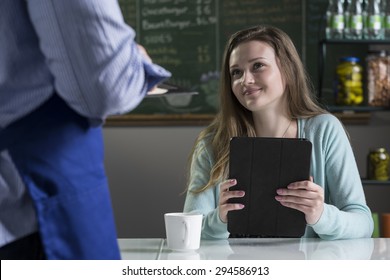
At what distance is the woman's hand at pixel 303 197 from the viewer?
5.48ft

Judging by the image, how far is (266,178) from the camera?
1686 millimetres

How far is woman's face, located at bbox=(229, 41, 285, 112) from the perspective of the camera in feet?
6.72

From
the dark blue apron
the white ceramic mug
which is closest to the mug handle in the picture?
the white ceramic mug

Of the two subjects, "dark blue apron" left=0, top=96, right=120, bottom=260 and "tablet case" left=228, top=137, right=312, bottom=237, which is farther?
"tablet case" left=228, top=137, right=312, bottom=237

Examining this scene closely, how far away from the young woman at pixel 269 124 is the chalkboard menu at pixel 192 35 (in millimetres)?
1628

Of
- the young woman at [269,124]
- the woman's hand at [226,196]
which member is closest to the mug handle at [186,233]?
the woman's hand at [226,196]

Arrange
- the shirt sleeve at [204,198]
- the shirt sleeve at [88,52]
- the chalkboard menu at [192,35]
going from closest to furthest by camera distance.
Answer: the shirt sleeve at [88,52]
the shirt sleeve at [204,198]
the chalkboard menu at [192,35]

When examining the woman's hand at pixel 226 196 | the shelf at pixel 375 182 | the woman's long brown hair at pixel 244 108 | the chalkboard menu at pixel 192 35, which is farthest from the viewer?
the chalkboard menu at pixel 192 35

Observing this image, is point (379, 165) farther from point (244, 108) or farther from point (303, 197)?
point (303, 197)

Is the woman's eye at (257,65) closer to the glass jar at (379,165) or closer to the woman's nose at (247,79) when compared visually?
the woman's nose at (247,79)

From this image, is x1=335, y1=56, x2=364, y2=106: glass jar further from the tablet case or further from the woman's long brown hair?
the tablet case

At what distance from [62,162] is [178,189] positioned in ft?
10.0

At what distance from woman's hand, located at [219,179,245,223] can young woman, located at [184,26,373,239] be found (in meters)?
0.13

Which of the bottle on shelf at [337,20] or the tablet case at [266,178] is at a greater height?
the bottle on shelf at [337,20]
